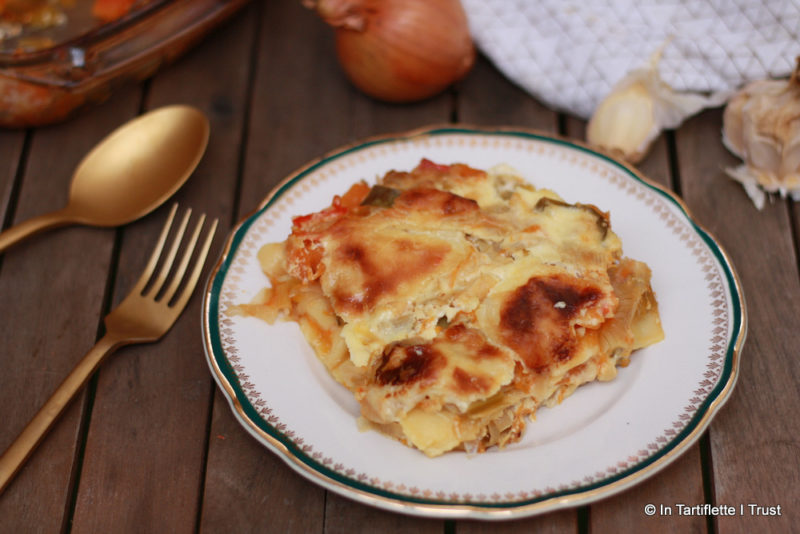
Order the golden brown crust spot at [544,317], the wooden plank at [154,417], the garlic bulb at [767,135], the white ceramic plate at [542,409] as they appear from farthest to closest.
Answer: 1. the garlic bulb at [767,135]
2. the wooden plank at [154,417]
3. the golden brown crust spot at [544,317]
4. the white ceramic plate at [542,409]

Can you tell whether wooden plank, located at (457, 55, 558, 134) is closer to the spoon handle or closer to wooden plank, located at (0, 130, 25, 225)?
the spoon handle

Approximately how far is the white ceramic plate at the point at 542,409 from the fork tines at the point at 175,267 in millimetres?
230

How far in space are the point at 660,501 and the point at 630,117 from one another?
133 centimetres

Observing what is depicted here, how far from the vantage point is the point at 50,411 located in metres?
1.96

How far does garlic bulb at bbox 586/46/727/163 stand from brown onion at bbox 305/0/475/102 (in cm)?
56

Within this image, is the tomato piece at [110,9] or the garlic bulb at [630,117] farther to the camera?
the tomato piece at [110,9]

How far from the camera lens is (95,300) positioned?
241cm

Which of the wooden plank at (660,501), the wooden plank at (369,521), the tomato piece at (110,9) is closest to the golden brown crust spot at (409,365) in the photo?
the wooden plank at (369,521)

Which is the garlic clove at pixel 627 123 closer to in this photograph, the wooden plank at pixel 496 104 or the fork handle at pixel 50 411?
the wooden plank at pixel 496 104

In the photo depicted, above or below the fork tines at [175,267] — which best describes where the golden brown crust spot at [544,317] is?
above

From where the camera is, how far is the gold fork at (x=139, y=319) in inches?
75.7

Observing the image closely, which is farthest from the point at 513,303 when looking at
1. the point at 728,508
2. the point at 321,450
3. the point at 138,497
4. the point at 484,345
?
the point at 138,497

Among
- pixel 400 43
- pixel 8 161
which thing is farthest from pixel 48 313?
pixel 400 43

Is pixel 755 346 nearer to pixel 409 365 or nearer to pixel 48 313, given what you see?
pixel 409 365
